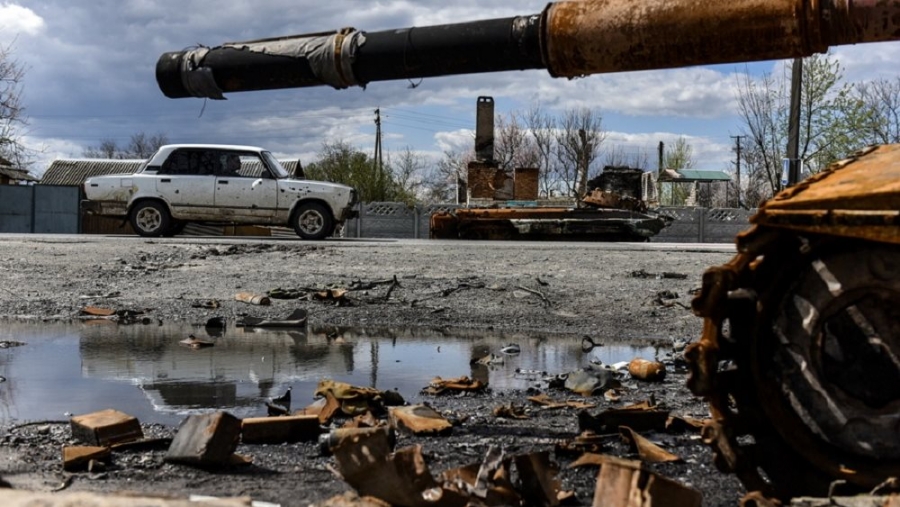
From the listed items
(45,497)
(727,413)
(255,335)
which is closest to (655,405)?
(727,413)

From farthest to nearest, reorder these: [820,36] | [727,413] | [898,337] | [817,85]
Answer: [817,85] < [820,36] < [727,413] < [898,337]

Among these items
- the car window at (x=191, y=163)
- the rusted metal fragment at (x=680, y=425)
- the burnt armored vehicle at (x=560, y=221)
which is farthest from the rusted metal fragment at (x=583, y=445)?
the burnt armored vehicle at (x=560, y=221)

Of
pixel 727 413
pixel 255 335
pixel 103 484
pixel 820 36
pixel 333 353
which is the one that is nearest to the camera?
pixel 727 413

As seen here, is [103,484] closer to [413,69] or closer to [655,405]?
[413,69]

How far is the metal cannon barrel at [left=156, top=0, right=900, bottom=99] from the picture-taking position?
363cm

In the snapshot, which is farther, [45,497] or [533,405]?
[533,405]

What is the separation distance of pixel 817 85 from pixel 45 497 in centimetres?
3758

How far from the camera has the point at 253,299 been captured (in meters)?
9.46

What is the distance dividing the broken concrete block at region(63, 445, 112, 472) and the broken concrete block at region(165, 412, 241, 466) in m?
0.24

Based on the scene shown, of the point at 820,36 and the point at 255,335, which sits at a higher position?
the point at 820,36

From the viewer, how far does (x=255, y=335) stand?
8031 millimetres

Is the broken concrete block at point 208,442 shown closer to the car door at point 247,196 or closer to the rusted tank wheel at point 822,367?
the rusted tank wheel at point 822,367

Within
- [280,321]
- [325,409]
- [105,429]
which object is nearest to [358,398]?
[325,409]

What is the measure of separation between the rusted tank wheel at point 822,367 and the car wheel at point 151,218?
1658cm
